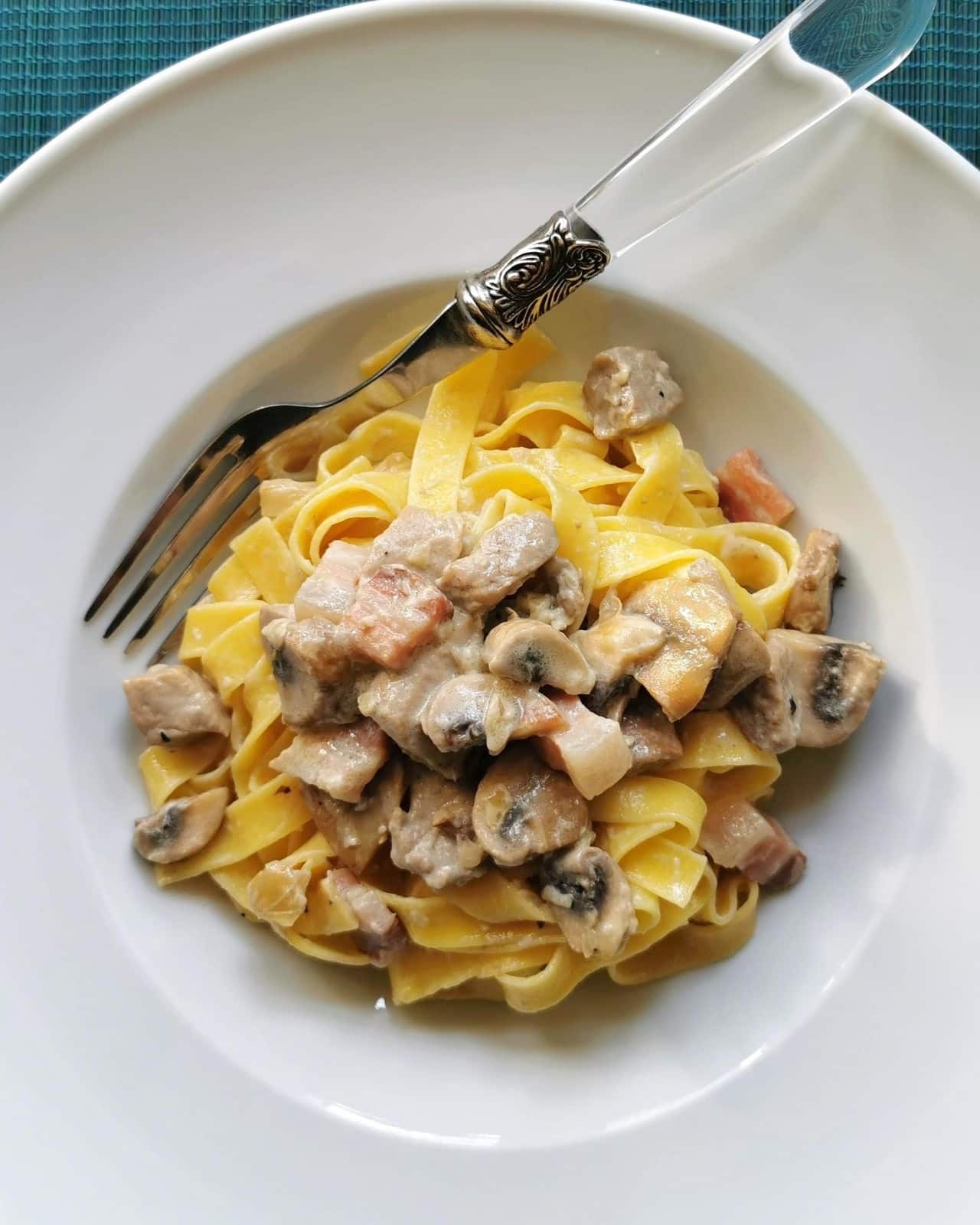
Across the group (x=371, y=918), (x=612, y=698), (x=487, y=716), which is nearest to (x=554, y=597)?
(x=612, y=698)

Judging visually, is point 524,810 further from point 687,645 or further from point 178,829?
point 178,829

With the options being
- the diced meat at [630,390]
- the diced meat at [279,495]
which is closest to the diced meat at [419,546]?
the diced meat at [279,495]

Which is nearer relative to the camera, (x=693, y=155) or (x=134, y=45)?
(x=693, y=155)

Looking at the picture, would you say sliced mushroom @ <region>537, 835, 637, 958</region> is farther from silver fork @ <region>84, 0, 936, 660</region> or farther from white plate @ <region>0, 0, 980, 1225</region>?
silver fork @ <region>84, 0, 936, 660</region>

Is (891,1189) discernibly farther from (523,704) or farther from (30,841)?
(30,841)

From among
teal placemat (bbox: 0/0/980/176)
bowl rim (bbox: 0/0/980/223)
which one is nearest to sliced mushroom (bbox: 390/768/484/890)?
bowl rim (bbox: 0/0/980/223)

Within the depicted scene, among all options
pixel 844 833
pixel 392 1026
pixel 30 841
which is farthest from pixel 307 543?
pixel 844 833

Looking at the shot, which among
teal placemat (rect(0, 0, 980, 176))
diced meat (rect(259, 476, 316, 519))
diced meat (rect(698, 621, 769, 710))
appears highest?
teal placemat (rect(0, 0, 980, 176))
